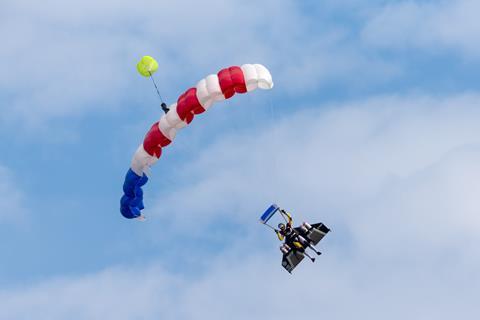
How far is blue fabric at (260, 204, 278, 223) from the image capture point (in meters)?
52.8

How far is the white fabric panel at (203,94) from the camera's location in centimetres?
5244

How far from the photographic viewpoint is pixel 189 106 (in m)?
52.7

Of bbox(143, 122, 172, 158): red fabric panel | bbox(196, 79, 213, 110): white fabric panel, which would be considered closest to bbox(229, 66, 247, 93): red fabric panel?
bbox(196, 79, 213, 110): white fabric panel

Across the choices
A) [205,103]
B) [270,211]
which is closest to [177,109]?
[205,103]

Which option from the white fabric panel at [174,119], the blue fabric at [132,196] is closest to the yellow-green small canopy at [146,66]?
the white fabric panel at [174,119]

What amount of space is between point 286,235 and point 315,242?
1451 mm

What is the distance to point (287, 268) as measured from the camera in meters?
52.4

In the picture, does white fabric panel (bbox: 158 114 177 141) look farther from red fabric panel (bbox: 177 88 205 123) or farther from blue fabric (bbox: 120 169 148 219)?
blue fabric (bbox: 120 169 148 219)

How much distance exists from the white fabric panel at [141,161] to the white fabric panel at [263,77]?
6647mm

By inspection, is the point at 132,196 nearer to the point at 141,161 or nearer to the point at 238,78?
the point at 141,161

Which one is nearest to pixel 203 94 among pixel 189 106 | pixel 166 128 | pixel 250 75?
pixel 189 106

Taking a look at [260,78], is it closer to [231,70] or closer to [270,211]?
[231,70]

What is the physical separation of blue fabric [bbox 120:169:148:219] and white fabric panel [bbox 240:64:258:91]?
759cm

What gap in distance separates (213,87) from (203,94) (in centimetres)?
60
